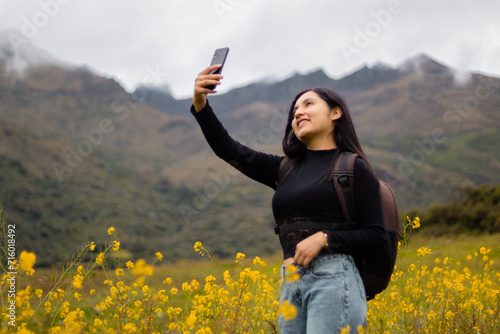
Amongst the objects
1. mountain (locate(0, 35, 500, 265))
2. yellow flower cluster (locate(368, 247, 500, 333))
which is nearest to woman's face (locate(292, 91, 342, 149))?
yellow flower cluster (locate(368, 247, 500, 333))

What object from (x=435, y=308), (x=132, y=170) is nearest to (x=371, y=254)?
(x=435, y=308)

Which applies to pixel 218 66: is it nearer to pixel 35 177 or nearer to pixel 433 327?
pixel 433 327

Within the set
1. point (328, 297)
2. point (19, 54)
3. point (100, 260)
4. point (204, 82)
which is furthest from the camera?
point (19, 54)

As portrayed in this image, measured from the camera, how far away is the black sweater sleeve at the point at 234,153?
2.44 m

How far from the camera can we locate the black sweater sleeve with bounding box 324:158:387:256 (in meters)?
2.01

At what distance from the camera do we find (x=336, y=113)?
2.48m

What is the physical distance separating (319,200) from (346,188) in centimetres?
14

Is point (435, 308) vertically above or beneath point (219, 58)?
beneath

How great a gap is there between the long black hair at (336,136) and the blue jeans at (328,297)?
0.58m

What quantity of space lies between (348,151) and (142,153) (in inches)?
6279

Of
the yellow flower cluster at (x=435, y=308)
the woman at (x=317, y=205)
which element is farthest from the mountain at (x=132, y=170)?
the yellow flower cluster at (x=435, y=308)

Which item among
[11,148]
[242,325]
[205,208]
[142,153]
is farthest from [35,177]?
[142,153]

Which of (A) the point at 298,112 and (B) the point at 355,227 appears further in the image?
(A) the point at 298,112

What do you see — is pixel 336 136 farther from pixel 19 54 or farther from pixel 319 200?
pixel 19 54
